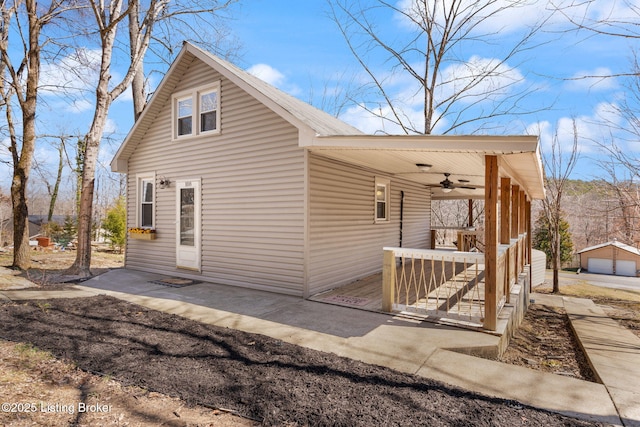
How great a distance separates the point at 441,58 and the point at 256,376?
47.6ft

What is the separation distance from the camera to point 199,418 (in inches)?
101

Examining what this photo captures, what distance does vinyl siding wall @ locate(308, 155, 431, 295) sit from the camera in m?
6.55

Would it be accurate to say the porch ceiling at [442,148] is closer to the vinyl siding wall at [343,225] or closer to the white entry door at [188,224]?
the vinyl siding wall at [343,225]

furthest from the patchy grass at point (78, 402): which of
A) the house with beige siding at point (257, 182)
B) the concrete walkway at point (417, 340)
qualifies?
the house with beige siding at point (257, 182)

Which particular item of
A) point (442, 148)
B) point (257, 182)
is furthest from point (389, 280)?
point (257, 182)

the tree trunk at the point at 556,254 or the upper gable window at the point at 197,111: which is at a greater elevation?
the upper gable window at the point at 197,111

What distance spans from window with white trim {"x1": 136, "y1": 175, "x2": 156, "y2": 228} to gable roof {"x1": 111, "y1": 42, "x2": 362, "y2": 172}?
0.82 meters

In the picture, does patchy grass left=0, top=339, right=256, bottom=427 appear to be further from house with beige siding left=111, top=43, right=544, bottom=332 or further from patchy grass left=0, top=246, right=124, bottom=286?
patchy grass left=0, top=246, right=124, bottom=286

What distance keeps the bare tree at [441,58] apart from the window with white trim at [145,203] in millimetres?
9685

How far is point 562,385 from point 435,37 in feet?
46.0

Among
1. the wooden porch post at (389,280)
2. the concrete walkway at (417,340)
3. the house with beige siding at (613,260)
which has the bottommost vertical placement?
the house with beige siding at (613,260)

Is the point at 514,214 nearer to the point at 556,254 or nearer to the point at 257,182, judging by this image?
the point at 257,182

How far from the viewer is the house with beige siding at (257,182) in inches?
248

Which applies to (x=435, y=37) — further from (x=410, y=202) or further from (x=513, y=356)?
(x=513, y=356)
